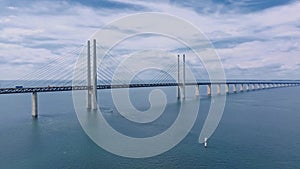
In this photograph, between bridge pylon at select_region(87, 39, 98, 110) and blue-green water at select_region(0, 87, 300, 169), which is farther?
bridge pylon at select_region(87, 39, 98, 110)

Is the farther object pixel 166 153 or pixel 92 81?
pixel 92 81

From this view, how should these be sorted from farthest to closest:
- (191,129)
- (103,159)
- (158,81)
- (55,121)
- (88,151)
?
(158,81) → (55,121) → (191,129) → (88,151) → (103,159)

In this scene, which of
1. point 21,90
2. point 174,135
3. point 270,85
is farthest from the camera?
point 270,85

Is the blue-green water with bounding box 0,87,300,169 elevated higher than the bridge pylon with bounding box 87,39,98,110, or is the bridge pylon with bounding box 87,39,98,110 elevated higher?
the bridge pylon with bounding box 87,39,98,110

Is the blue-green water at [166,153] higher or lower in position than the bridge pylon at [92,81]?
lower

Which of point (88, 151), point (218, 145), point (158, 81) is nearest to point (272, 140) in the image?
point (218, 145)

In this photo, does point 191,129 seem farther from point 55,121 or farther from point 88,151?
point 55,121

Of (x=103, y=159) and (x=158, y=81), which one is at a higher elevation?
(x=158, y=81)

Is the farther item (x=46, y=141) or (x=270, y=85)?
(x=270, y=85)

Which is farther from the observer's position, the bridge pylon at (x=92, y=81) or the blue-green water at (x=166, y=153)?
the bridge pylon at (x=92, y=81)
